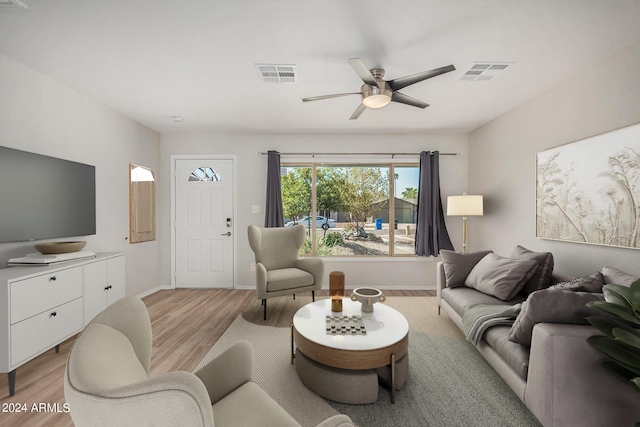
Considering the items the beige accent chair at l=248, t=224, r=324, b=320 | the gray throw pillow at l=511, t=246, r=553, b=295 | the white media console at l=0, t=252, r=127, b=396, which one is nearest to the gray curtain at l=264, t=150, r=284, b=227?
the beige accent chair at l=248, t=224, r=324, b=320

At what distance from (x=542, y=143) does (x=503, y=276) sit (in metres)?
1.54

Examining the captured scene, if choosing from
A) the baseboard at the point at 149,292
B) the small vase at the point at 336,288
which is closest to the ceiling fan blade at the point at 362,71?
the small vase at the point at 336,288

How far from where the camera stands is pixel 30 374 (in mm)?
2160

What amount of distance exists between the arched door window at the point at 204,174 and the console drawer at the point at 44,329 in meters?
2.49

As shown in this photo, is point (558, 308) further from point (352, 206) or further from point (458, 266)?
point (352, 206)

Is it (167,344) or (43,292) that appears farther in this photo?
(167,344)

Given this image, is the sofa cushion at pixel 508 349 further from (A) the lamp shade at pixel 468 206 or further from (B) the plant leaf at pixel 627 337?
(A) the lamp shade at pixel 468 206

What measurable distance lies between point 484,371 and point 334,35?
273cm

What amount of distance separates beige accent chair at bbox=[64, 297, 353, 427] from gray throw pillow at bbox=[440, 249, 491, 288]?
250 cm

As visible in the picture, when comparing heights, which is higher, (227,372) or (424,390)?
(227,372)

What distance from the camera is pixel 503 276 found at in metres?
2.54

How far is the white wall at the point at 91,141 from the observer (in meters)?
2.42

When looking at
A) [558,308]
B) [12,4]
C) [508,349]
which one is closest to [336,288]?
[508,349]

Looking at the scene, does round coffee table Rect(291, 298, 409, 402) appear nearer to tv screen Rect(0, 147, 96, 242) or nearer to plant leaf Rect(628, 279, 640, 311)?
plant leaf Rect(628, 279, 640, 311)
